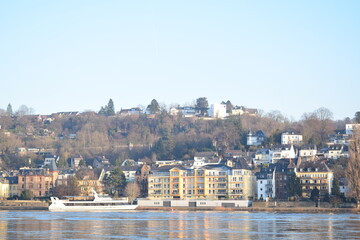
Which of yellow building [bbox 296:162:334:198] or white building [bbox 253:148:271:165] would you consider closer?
yellow building [bbox 296:162:334:198]

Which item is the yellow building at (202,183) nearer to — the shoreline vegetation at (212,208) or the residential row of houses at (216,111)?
the shoreline vegetation at (212,208)

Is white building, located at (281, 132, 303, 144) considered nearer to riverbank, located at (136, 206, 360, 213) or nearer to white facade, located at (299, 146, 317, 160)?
white facade, located at (299, 146, 317, 160)

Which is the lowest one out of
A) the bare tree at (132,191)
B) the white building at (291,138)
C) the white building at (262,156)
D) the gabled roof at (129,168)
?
the bare tree at (132,191)

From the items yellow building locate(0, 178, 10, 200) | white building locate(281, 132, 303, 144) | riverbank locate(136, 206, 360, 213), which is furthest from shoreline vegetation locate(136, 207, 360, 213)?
white building locate(281, 132, 303, 144)

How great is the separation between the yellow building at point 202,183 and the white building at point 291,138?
24878 millimetres

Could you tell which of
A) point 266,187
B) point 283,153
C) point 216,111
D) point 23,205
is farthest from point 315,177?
point 216,111

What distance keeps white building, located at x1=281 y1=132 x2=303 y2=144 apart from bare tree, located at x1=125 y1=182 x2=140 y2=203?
32.6m

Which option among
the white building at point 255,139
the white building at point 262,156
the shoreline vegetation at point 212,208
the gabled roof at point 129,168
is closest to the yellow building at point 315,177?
the shoreline vegetation at point 212,208

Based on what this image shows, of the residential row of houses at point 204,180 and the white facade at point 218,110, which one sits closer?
the residential row of houses at point 204,180

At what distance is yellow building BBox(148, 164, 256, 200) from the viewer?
354ft

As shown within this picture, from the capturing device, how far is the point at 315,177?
101500mm

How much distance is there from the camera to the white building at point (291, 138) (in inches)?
5217

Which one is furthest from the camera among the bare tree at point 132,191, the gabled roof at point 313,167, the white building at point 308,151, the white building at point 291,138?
the white building at point 291,138

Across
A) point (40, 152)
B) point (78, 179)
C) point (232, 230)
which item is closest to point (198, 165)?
point (78, 179)
